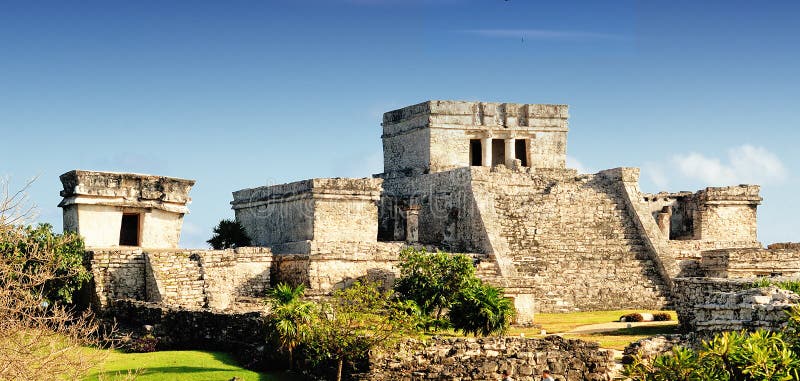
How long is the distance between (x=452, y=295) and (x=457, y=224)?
25.9 ft

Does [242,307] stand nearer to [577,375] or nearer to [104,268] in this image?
[104,268]

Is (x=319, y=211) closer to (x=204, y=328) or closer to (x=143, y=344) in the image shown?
(x=204, y=328)

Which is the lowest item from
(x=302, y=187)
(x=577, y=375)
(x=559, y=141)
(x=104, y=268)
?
(x=577, y=375)

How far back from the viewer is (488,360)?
1452cm

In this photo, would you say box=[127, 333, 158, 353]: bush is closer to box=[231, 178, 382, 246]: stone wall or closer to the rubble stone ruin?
the rubble stone ruin

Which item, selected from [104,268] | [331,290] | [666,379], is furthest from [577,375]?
[104,268]

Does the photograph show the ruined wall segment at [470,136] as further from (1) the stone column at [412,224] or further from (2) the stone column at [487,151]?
(1) the stone column at [412,224]

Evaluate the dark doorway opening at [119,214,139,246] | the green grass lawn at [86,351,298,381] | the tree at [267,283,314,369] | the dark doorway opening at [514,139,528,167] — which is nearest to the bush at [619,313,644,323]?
the tree at [267,283,314,369]

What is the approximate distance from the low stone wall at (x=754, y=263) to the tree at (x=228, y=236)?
10.7m

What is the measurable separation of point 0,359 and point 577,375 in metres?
7.97

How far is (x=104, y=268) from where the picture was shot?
19.2 m

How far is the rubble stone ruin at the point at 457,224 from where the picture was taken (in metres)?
20.5

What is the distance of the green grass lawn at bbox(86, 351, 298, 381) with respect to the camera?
47.0 feet

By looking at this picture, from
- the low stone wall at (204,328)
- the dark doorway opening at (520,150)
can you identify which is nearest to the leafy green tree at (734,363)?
the low stone wall at (204,328)
